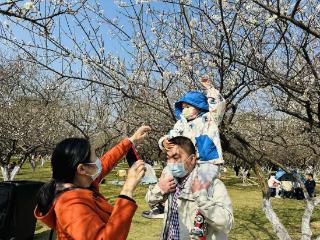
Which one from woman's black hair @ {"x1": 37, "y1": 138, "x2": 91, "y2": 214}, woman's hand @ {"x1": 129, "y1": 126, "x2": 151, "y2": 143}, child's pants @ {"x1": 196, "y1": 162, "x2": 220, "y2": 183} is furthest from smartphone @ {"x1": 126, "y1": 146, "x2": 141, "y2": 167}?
woman's black hair @ {"x1": 37, "y1": 138, "x2": 91, "y2": 214}

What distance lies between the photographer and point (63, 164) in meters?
2.08

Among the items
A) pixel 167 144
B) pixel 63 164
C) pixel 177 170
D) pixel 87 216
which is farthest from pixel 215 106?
pixel 87 216

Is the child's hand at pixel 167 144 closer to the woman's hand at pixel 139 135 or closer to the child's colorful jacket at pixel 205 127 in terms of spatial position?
the child's colorful jacket at pixel 205 127

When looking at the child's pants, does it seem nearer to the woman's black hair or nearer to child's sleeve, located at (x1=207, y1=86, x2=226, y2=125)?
child's sleeve, located at (x1=207, y1=86, x2=226, y2=125)

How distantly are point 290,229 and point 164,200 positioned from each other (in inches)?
386

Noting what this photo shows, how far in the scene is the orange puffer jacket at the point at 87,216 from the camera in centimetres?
181

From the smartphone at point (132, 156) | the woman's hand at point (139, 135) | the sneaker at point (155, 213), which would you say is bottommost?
the sneaker at point (155, 213)

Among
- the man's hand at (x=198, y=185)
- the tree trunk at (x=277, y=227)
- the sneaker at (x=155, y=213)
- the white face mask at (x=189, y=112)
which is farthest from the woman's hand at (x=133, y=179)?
the tree trunk at (x=277, y=227)

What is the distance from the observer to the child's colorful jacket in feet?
9.36

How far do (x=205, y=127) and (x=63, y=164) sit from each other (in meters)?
1.27

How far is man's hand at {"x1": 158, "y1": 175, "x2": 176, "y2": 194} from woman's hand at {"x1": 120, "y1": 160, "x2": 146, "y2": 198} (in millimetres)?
545

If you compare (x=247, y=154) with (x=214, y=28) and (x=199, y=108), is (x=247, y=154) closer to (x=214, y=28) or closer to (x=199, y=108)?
(x=214, y=28)

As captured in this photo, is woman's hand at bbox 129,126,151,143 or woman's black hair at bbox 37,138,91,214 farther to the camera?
woman's hand at bbox 129,126,151,143

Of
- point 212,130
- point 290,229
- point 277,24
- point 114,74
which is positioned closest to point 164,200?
point 212,130
